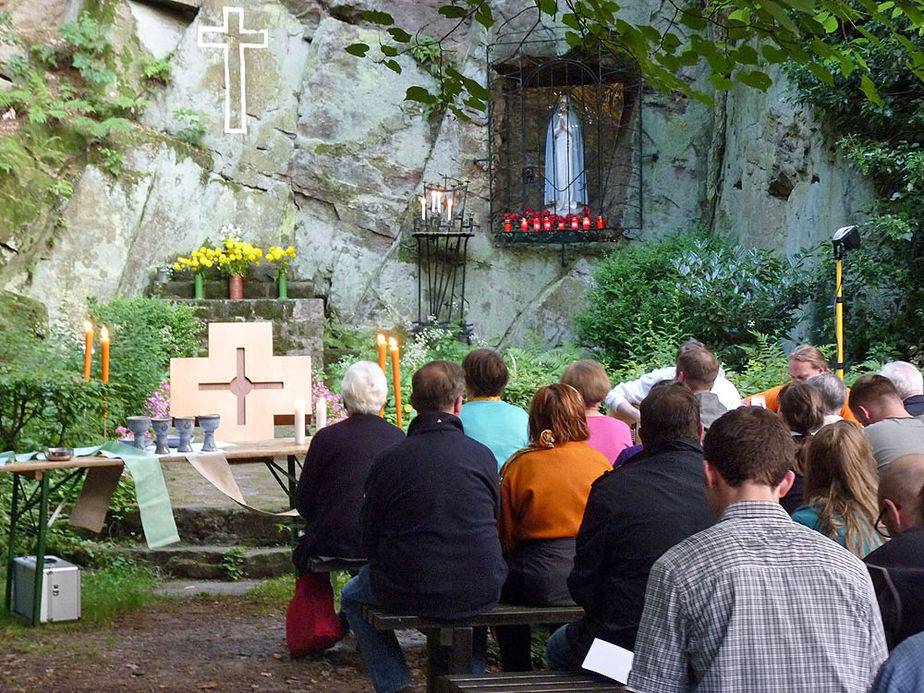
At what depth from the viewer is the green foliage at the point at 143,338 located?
860 centimetres

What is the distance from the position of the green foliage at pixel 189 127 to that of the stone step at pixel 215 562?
291 inches

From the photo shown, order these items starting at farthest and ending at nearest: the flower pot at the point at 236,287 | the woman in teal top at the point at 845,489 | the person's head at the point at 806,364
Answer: the flower pot at the point at 236,287 < the person's head at the point at 806,364 < the woman in teal top at the point at 845,489

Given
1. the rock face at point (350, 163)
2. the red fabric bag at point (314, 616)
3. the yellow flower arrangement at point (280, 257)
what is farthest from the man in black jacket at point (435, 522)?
the rock face at point (350, 163)

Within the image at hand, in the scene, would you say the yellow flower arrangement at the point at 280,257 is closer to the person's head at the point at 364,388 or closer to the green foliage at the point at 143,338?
the green foliage at the point at 143,338

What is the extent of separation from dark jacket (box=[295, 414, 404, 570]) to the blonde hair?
200 centimetres

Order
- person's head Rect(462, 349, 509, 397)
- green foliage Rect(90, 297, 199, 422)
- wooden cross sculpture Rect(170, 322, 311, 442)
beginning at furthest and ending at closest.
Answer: green foliage Rect(90, 297, 199, 422) < wooden cross sculpture Rect(170, 322, 311, 442) < person's head Rect(462, 349, 509, 397)

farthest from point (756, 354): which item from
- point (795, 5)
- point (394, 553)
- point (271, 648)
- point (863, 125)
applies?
point (795, 5)

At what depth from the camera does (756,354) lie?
9.62m

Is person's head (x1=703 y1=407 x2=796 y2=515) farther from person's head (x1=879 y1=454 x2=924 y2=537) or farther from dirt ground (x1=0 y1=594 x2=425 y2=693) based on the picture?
dirt ground (x1=0 y1=594 x2=425 y2=693)

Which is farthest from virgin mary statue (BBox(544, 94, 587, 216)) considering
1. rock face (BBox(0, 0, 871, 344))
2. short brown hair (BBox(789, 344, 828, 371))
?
short brown hair (BBox(789, 344, 828, 371))

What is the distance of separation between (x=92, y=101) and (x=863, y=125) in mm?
7974

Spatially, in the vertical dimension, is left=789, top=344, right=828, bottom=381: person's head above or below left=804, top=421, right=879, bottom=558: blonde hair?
above

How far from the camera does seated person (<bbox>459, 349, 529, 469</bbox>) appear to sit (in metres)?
4.50

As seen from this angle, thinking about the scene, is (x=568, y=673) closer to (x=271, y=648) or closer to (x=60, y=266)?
(x=271, y=648)
